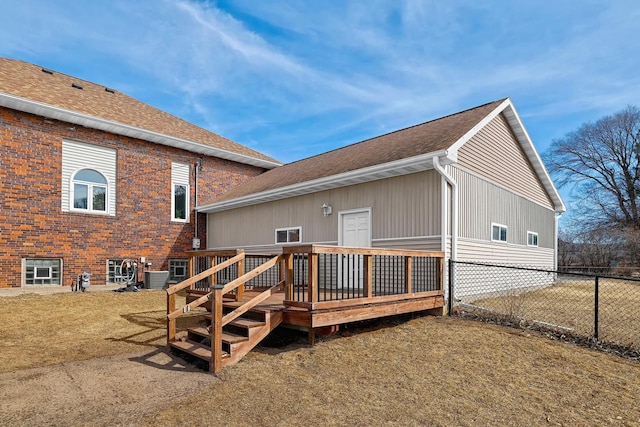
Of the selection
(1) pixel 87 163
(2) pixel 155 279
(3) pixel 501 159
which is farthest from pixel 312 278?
(1) pixel 87 163

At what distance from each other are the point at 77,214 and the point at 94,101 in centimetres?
414

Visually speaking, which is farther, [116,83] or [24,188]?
[116,83]

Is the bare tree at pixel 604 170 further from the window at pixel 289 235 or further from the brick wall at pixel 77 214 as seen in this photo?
the brick wall at pixel 77 214

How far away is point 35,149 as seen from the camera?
11.1m

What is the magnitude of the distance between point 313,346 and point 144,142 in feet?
35.7

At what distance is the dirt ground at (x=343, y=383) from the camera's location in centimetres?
349

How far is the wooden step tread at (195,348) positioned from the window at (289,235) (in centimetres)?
559

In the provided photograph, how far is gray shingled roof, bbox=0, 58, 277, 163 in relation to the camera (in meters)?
11.4

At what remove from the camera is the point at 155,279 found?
12.6 metres

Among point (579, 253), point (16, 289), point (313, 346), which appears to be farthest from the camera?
point (579, 253)

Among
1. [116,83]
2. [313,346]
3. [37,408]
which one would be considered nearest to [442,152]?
[313,346]

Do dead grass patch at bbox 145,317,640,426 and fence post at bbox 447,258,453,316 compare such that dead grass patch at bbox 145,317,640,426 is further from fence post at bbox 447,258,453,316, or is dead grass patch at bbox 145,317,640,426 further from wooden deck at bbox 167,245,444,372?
fence post at bbox 447,258,453,316

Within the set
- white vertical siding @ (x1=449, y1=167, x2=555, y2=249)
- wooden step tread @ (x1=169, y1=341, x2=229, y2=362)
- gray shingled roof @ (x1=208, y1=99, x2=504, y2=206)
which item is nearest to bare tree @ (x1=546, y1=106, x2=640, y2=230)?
white vertical siding @ (x1=449, y1=167, x2=555, y2=249)

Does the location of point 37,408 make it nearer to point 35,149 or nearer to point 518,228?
point 35,149
